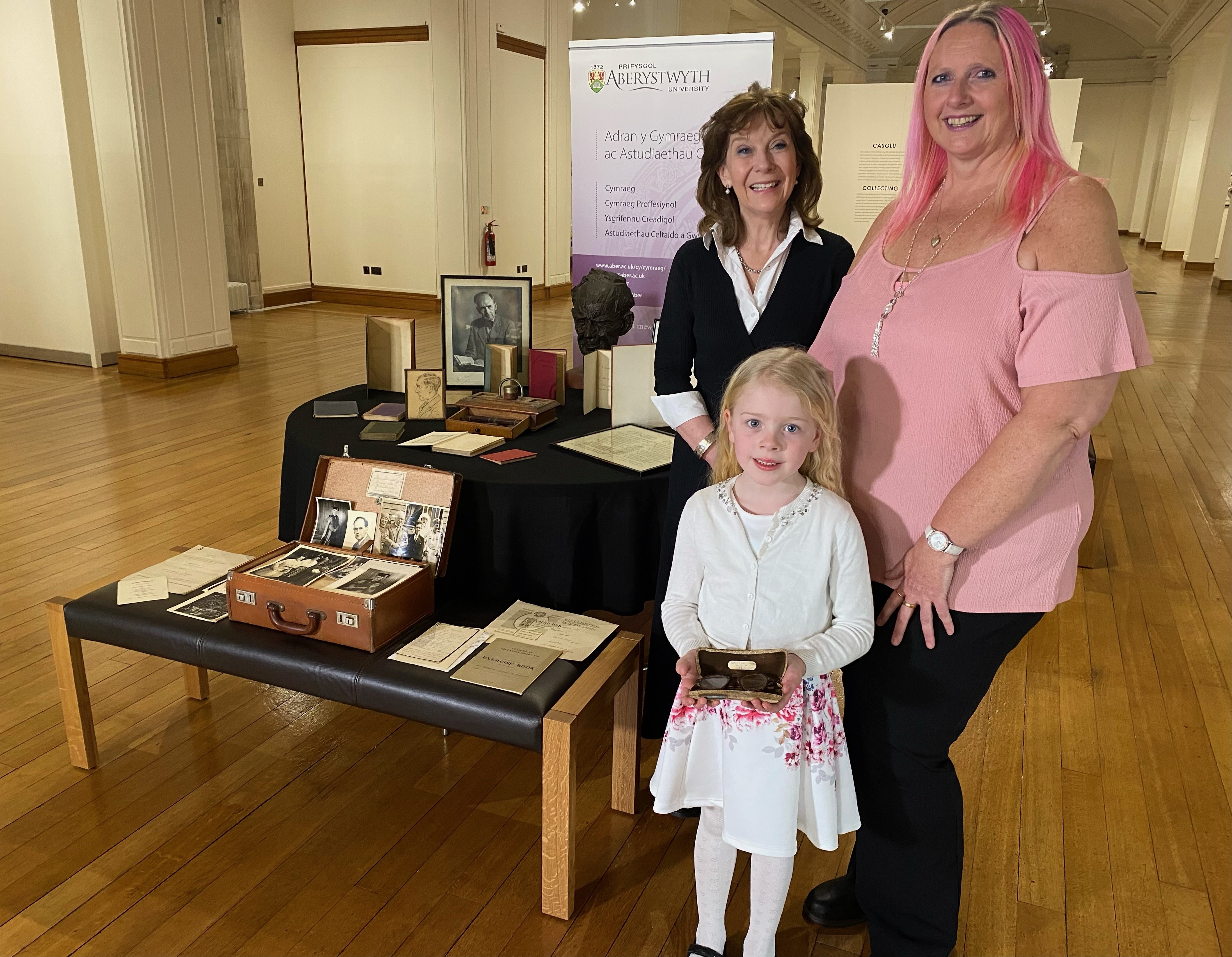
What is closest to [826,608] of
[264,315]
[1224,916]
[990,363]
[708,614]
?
[708,614]

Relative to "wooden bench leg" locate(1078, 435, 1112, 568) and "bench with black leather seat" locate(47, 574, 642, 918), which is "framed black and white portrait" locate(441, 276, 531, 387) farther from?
"wooden bench leg" locate(1078, 435, 1112, 568)

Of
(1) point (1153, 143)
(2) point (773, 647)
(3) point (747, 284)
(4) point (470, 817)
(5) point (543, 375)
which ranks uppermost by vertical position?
(1) point (1153, 143)

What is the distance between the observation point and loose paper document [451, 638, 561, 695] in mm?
2064

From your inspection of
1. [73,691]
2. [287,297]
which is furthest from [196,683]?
[287,297]

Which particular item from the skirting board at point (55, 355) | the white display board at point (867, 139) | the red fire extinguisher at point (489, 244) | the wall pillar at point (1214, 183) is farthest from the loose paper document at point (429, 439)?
the wall pillar at point (1214, 183)

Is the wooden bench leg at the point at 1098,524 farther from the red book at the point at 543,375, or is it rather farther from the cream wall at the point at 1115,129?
the cream wall at the point at 1115,129

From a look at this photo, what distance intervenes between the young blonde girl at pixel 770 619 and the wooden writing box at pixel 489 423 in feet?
3.78

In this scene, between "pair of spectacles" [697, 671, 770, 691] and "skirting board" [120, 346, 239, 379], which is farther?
"skirting board" [120, 346, 239, 379]

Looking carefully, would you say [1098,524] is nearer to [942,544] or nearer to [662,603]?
[662,603]

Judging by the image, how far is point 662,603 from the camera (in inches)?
91.7

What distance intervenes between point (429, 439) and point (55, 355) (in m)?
7.17

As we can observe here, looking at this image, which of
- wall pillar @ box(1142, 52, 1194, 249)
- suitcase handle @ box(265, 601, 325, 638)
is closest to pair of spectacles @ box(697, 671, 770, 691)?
suitcase handle @ box(265, 601, 325, 638)

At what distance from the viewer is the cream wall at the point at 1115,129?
25.4 meters

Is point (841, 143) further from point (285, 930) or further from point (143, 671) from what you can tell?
point (285, 930)
